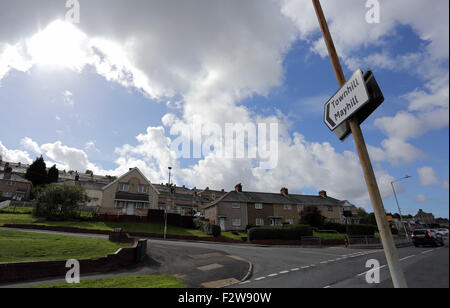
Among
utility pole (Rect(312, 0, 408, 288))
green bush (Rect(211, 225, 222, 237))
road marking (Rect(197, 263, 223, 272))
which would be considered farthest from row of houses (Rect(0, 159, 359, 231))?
utility pole (Rect(312, 0, 408, 288))

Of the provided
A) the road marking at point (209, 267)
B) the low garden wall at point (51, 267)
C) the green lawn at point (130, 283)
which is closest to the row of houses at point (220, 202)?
the low garden wall at point (51, 267)

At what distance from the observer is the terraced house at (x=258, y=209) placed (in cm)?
4131

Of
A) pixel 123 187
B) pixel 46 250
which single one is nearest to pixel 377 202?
pixel 46 250

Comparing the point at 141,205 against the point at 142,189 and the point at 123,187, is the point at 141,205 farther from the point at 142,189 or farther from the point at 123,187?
the point at 123,187

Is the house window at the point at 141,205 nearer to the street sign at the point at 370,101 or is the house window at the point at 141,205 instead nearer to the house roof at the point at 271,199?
the house roof at the point at 271,199

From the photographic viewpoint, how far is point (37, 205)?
1176 inches

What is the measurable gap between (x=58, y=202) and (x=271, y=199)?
37771 millimetres

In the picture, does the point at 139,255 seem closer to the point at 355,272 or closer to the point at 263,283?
the point at 263,283

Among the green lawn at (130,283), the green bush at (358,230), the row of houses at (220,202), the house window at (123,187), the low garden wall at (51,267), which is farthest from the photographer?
the house window at (123,187)

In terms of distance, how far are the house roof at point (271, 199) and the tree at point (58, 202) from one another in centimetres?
2279

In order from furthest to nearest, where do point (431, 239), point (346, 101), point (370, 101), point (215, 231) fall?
point (215, 231)
point (431, 239)
point (346, 101)
point (370, 101)

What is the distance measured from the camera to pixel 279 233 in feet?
99.0

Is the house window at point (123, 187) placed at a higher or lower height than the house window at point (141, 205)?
higher
